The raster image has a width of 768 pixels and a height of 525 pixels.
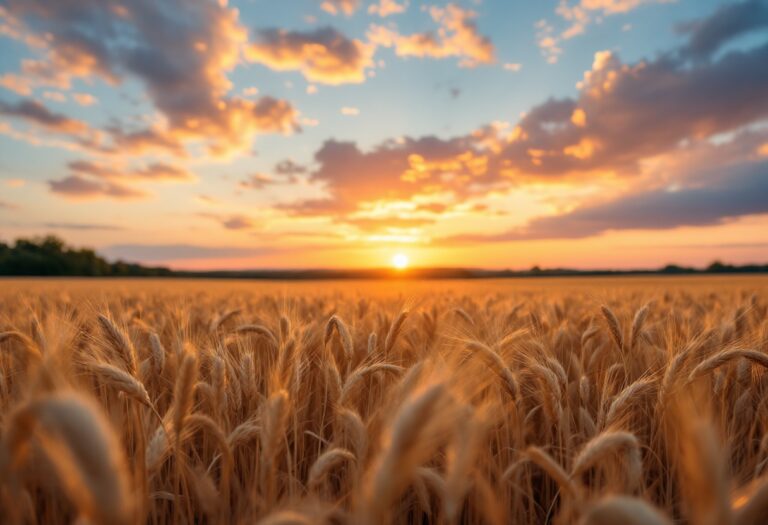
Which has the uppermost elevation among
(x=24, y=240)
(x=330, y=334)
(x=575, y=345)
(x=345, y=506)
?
(x=24, y=240)

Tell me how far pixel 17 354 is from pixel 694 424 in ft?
10.4

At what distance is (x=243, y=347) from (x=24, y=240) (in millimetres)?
75221

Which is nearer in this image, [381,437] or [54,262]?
[381,437]

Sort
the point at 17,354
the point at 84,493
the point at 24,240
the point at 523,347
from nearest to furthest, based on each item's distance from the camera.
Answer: the point at 84,493 → the point at 17,354 → the point at 523,347 → the point at 24,240

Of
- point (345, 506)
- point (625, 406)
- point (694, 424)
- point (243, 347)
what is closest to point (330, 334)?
point (243, 347)

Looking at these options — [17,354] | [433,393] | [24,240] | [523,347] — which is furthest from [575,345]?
[24,240]

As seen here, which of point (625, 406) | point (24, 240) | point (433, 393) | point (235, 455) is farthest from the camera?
point (24, 240)

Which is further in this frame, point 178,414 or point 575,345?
point 575,345

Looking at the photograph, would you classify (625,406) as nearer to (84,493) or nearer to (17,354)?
(84,493)

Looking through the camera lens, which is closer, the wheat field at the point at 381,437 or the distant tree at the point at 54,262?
the wheat field at the point at 381,437

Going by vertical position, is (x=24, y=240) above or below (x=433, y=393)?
above

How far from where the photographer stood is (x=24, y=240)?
58.5 meters

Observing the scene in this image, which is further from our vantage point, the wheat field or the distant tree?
the distant tree

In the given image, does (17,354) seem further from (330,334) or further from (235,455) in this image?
(330,334)
